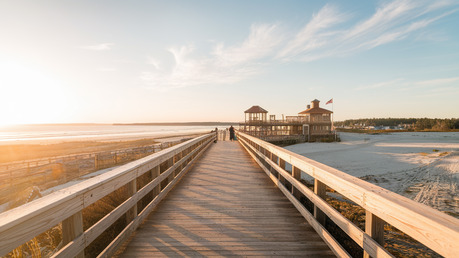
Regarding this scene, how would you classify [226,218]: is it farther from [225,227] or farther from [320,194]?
[320,194]

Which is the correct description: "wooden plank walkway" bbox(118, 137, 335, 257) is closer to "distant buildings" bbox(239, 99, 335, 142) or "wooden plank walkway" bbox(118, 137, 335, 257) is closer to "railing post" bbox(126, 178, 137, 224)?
"railing post" bbox(126, 178, 137, 224)

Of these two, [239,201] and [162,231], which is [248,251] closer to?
[162,231]

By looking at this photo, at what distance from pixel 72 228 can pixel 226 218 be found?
2190 mm

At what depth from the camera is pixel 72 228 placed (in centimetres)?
172

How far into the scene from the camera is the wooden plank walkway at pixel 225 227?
99.9 inches

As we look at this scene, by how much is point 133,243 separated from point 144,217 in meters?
0.61

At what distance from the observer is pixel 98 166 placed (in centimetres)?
2186

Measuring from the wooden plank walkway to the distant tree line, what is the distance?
3787 inches

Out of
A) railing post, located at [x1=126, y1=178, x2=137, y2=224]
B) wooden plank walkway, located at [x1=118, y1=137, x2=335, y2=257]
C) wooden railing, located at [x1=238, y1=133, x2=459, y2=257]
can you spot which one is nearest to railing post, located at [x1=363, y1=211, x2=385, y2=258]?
wooden railing, located at [x1=238, y1=133, x2=459, y2=257]

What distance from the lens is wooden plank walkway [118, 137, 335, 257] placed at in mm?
A: 2537

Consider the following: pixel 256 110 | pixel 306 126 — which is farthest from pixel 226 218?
pixel 306 126

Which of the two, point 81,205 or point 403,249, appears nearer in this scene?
point 81,205

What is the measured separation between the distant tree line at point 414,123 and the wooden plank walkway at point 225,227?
96.2m

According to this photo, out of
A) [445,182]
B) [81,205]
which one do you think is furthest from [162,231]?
[445,182]
